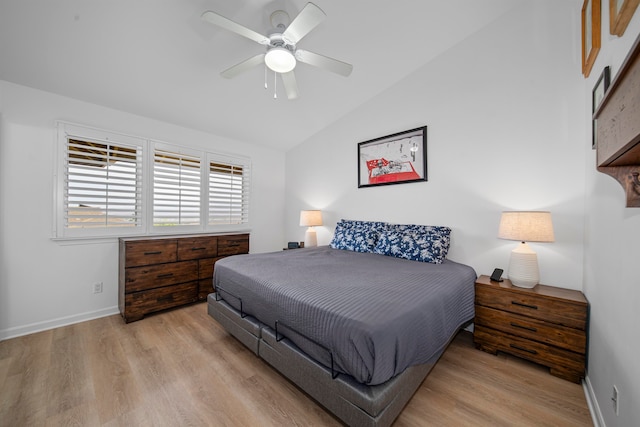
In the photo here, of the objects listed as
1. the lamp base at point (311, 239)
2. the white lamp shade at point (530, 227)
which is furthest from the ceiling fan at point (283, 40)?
the lamp base at point (311, 239)

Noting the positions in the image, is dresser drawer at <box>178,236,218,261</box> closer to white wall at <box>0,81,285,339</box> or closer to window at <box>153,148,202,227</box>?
window at <box>153,148,202,227</box>

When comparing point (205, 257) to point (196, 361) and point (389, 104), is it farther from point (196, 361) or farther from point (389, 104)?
point (389, 104)

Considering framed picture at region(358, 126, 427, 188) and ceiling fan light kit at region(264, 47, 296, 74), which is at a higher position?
ceiling fan light kit at region(264, 47, 296, 74)

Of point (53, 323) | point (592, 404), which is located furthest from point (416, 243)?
point (53, 323)

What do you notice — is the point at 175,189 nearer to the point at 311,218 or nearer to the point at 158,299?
the point at 158,299

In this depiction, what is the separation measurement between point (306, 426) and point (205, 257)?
2408mm

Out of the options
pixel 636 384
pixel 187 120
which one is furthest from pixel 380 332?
pixel 187 120

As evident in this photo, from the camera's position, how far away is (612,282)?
1.35 m

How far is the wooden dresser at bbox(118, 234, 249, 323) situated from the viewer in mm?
2645

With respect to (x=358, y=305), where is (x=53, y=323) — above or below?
below

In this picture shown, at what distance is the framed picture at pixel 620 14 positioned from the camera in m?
1.13

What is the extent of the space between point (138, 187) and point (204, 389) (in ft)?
8.29

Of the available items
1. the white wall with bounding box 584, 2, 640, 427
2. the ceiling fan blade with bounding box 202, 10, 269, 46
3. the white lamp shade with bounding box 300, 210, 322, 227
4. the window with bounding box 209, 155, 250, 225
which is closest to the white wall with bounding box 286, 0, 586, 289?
the white wall with bounding box 584, 2, 640, 427

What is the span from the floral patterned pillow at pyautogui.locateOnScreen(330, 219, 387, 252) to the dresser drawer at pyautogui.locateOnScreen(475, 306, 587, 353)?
4.26 ft
